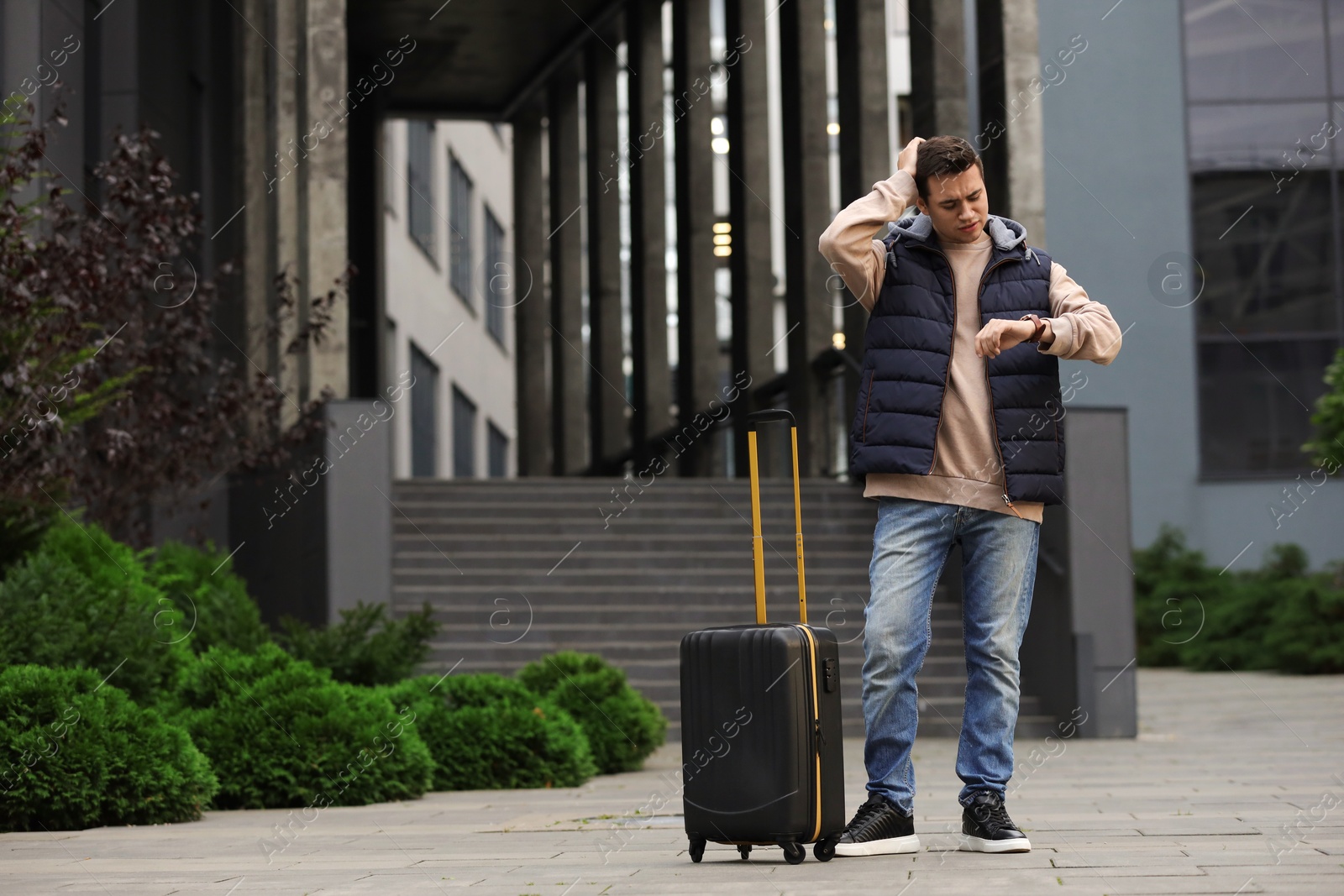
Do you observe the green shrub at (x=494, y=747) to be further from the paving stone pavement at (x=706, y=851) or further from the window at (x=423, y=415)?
the window at (x=423, y=415)

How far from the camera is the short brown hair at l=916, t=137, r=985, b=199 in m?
5.30

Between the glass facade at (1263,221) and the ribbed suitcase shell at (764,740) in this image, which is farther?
the glass facade at (1263,221)

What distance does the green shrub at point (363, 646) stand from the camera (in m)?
9.20

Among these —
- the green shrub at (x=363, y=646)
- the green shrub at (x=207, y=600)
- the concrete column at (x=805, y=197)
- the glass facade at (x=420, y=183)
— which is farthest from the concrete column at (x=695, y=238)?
the green shrub at (x=363, y=646)

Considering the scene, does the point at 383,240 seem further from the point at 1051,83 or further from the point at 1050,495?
the point at 1050,495

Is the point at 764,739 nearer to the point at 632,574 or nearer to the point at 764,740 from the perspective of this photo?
the point at 764,740

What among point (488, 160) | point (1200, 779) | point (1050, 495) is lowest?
point (1200, 779)

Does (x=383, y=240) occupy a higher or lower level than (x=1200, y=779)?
higher

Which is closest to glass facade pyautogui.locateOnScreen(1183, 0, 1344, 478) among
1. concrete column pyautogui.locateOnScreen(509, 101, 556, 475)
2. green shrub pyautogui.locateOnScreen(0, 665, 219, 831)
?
concrete column pyautogui.locateOnScreen(509, 101, 556, 475)

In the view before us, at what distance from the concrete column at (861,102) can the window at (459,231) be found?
66.5ft

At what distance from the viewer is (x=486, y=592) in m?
13.6

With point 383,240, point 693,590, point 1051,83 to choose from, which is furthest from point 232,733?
point 1051,83

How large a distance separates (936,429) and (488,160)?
40.4m

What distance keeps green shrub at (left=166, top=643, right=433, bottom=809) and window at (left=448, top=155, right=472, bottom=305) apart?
31.0 m
